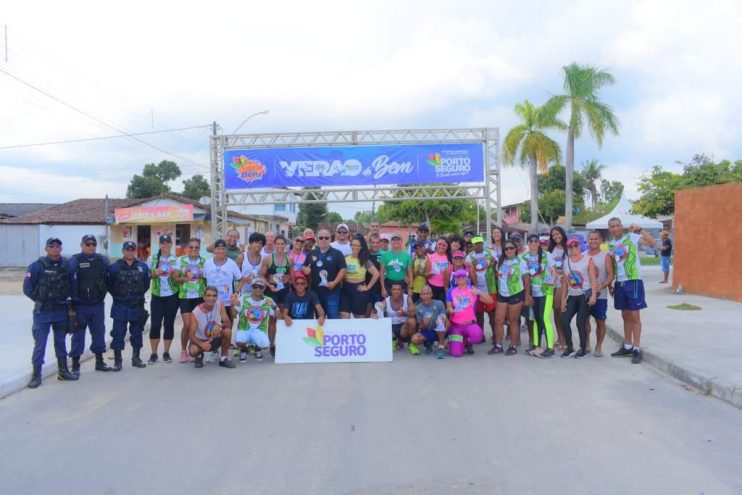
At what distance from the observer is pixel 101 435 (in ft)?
17.3

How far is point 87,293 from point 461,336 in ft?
16.7

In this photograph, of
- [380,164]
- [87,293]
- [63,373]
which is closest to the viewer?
[63,373]

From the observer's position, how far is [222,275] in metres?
8.43

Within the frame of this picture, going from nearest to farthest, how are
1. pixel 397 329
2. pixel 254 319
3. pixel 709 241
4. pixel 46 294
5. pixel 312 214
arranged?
pixel 46 294
pixel 254 319
pixel 397 329
pixel 709 241
pixel 312 214

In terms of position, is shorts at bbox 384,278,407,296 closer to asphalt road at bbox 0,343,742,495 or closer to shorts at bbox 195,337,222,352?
asphalt road at bbox 0,343,742,495

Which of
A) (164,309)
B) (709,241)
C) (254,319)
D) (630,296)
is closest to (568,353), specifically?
(630,296)

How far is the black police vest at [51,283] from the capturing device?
7.18 metres

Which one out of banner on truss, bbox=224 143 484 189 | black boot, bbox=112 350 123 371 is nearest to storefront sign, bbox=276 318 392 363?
black boot, bbox=112 350 123 371

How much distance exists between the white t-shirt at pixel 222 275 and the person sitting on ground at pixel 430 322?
2726mm

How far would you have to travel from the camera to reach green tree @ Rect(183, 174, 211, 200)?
59.6m

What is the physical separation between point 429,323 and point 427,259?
112cm

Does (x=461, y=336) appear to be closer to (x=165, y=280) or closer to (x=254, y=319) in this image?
(x=254, y=319)

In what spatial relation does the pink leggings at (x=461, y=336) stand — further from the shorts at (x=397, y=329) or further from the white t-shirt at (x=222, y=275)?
the white t-shirt at (x=222, y=275)

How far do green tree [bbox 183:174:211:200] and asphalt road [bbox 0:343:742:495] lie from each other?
54110 mm
